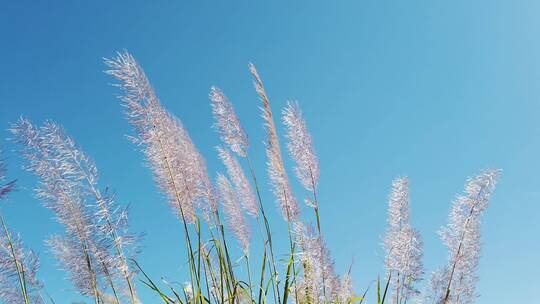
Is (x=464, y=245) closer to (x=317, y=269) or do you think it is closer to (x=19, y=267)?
(x=317, y=269)

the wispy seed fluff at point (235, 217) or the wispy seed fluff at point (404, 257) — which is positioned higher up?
the wispy seed fluff at point (235, 217)

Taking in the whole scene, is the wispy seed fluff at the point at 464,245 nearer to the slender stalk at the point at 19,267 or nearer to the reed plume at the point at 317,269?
the reed plume at the point at 317,269

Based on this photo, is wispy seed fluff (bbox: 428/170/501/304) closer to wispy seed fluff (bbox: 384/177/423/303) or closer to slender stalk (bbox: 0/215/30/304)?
wispy seed fluff (bbox: 384/177/423/303)

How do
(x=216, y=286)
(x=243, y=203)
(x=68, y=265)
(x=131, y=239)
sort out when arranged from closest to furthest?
1. (x=131, y=239)
2. (x=68, y=265)
3. (x=216, y=286)
4. (x=243, y=203)

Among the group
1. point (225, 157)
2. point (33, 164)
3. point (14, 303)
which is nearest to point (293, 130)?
point (225, 157)

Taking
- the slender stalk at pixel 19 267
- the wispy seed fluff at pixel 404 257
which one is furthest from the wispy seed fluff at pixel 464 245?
the slender stalk at pixel 19 267

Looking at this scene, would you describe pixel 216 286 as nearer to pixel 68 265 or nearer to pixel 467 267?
pixel 68 265

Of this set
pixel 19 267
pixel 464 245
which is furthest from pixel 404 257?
pixel 19 267

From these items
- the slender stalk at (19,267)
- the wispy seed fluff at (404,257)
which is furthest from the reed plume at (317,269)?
the slender stalk at (19,267)

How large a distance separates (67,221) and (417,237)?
2.06 metres

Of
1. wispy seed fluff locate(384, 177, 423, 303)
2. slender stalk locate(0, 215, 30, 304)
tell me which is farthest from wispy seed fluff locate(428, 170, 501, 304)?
slender stalk locate(0, 215, 30, 304)

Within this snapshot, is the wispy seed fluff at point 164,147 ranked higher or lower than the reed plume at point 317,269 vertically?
higher

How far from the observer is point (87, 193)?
10.9 feet

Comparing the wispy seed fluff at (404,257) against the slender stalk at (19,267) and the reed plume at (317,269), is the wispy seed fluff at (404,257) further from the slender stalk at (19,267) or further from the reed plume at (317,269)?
the slender stalk at (19,267)
